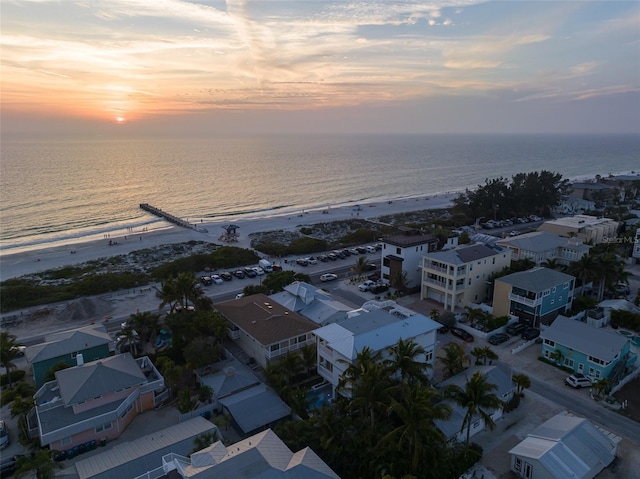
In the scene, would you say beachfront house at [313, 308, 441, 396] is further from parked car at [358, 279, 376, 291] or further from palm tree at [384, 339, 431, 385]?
parked car at [358, 279, 376, 291]

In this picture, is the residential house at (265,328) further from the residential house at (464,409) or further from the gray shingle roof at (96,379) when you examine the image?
the residential house at (464,409)

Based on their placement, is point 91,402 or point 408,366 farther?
point 91,402

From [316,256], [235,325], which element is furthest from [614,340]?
[316,256]

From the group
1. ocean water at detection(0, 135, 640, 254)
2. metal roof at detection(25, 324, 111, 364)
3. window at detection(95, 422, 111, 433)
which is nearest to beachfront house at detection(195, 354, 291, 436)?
window at detection(95, 422, 111, 433)

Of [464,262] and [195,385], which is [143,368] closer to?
[195,385]

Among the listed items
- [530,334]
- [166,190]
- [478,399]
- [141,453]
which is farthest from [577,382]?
[166,190]

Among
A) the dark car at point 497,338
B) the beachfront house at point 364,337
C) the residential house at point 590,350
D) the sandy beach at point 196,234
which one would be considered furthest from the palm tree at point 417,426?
the sandy beach at point 196,234

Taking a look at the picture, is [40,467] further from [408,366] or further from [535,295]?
[535,295]
